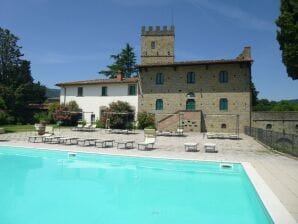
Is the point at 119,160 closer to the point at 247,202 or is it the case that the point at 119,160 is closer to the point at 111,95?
the point at 247,202

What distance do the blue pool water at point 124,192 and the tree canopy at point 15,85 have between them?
26109mm

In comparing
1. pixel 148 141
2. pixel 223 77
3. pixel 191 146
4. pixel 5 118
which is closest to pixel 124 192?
pixel 148 141

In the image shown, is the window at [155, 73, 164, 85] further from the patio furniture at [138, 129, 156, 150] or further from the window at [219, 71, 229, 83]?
the patio furniture at [138, 129, 156, 150]

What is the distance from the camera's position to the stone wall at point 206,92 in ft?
95.5

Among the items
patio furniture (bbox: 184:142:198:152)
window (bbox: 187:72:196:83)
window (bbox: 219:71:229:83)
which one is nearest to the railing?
patio furniture (bbox: 184:142:198:152)

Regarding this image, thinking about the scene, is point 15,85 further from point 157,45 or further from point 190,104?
point 190,104

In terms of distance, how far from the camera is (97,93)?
3406cm

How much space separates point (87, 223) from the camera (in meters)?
6.09

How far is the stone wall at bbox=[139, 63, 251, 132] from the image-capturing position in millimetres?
29109

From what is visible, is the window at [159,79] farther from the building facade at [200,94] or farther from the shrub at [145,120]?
the shrub at [145,120]

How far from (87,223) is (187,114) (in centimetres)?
2330

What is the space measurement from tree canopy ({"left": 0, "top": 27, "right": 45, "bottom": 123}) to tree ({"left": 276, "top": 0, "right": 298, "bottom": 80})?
3008cm

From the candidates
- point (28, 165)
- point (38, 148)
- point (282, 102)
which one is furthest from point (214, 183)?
point (282, 102)

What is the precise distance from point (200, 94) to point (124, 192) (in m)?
22.5
